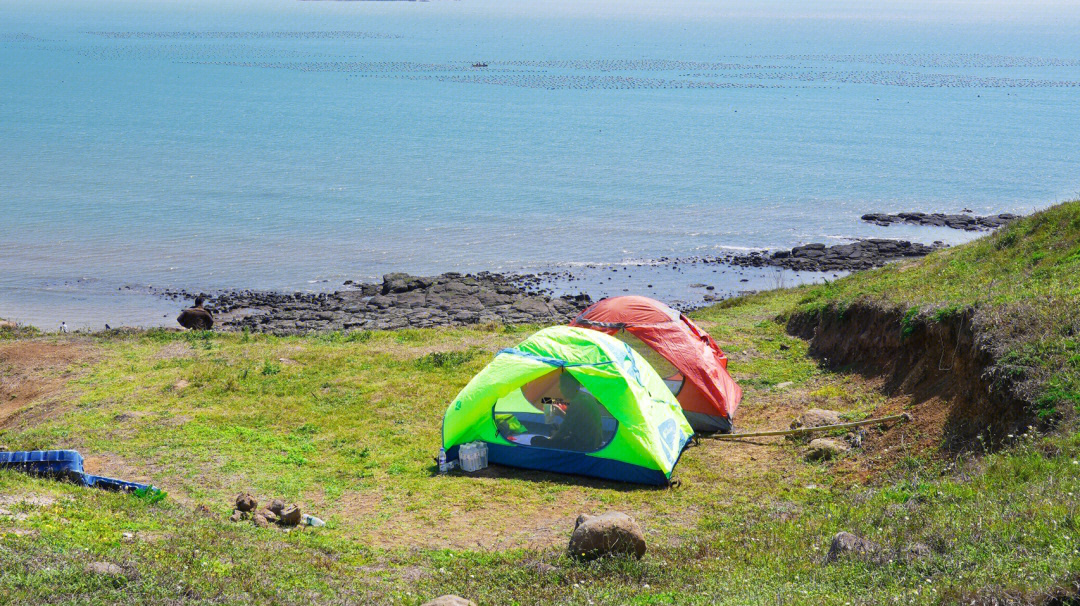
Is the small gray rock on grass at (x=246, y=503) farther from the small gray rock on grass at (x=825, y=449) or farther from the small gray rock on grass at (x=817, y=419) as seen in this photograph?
the small gray rock on grass at (x=817, y=419)

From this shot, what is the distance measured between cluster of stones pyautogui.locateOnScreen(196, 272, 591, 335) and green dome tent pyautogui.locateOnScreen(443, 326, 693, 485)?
14.2 metres

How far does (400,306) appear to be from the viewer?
3225 cm

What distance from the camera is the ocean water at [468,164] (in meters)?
39.1

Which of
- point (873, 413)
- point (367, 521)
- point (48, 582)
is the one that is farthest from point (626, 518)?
point (873, 413)

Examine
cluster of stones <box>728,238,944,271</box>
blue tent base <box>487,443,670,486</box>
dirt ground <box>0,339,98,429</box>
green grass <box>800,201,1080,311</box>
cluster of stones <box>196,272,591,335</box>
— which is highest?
green grass <box>800,201,1080,311</box>

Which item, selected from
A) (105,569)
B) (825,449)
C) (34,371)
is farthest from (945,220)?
(105,569)

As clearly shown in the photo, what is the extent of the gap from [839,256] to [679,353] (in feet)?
81.5

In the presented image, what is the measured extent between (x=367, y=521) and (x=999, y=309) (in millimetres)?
9662

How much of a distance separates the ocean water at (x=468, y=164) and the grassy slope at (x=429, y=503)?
15.8m

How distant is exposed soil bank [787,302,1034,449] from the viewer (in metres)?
12.6

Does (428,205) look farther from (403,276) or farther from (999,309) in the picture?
(999,309)

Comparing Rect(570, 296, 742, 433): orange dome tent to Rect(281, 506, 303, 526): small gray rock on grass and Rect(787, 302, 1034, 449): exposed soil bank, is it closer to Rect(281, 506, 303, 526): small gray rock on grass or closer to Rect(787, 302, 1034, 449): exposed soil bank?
Rect(787, 302, 1034, 449): exposed soil bank

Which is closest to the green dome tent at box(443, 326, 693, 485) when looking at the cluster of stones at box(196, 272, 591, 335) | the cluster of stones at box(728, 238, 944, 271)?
the cluster of stones at box(196, 272, 591, 335)

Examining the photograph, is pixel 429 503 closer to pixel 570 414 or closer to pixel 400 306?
pixel 570 414
